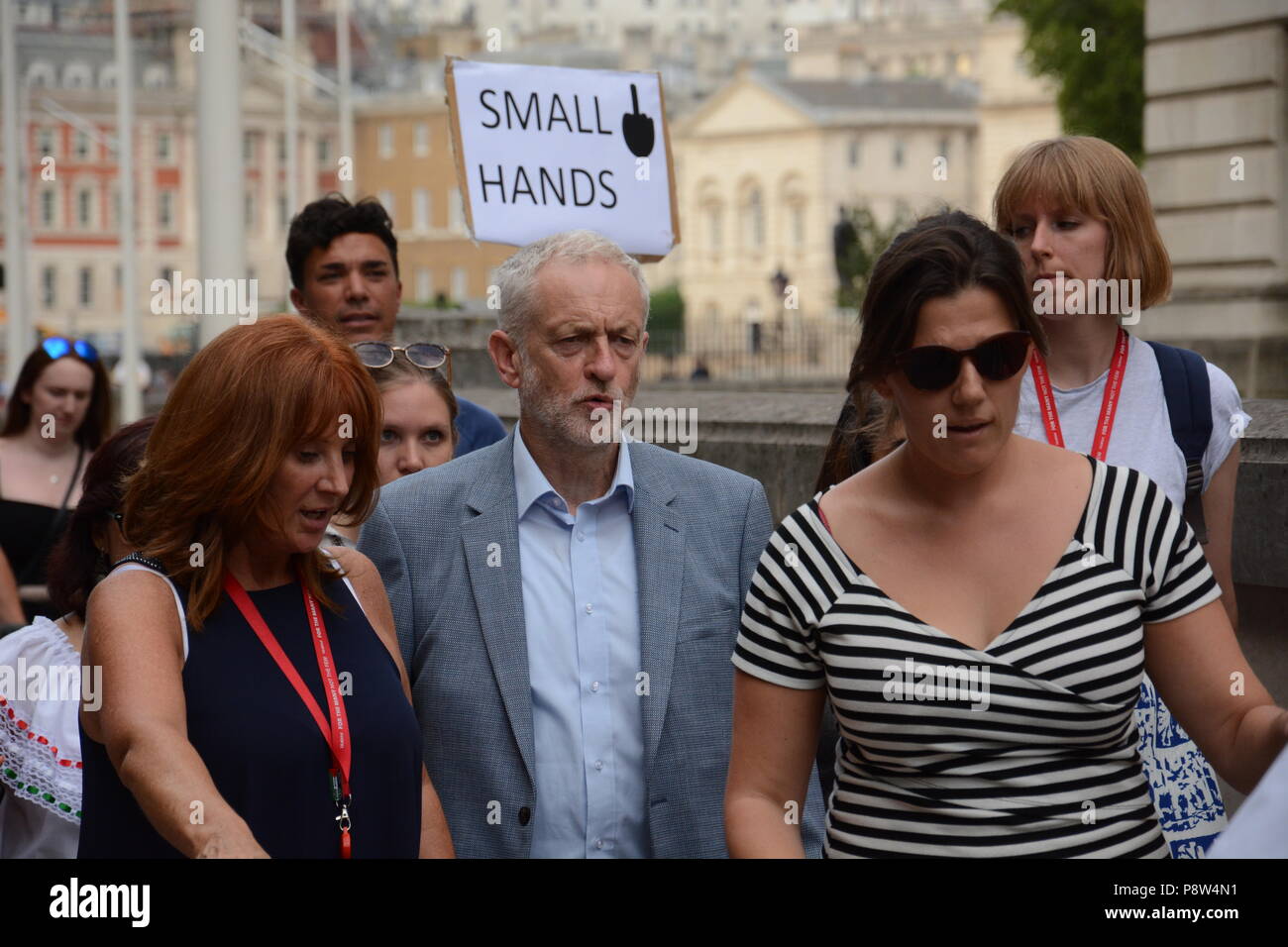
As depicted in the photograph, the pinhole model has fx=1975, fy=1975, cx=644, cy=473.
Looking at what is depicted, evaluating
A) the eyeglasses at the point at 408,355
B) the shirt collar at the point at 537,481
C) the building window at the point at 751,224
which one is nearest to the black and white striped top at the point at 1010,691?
the shirt collar at the point at 537,481

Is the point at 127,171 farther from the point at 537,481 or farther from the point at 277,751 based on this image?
the point at 277,751

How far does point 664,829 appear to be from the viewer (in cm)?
344

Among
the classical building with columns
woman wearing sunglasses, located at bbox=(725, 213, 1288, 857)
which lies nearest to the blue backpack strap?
woman wearing sunglasses, located at bbox=(725, 213, 1288, 857)

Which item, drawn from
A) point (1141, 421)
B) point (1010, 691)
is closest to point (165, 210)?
point (1141, 421)

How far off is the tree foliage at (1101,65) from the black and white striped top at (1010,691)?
78.0 ft

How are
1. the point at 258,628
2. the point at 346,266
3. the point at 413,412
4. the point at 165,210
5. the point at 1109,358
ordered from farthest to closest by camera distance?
the point at 165,210 < the point at 346,266 < the point at 413,412 < the point at 1109,358 < the point at 258,628

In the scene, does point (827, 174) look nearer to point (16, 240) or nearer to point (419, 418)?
point (16, 240)

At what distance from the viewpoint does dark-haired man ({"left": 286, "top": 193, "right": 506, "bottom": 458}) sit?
5996mm

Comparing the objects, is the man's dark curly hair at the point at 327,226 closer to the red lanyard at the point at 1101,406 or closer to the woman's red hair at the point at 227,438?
the red lanyard at the point at 1101,406

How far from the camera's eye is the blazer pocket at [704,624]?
3533mm

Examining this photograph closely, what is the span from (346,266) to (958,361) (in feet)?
11.7

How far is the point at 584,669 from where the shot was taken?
11.5 ft

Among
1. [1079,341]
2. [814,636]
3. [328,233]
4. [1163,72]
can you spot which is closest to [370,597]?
[814,636]

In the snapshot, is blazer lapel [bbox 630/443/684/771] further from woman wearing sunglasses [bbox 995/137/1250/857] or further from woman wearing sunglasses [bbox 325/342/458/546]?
woman wearing sunglasses [bbox 325/342/458/546]
